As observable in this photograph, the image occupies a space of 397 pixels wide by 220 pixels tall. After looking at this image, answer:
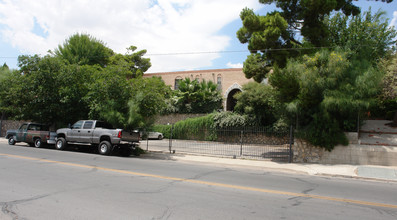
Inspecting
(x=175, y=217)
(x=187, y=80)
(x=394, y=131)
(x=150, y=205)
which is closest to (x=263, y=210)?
(x=175, y=217)

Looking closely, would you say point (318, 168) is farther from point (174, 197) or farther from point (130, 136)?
point (130, 136)

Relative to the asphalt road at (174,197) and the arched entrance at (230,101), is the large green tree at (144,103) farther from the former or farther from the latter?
the arched entrance at (230,101)

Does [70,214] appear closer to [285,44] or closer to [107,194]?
[107,194]

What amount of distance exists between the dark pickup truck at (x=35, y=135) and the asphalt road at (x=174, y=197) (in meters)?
8.94

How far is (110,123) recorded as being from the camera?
16094 millimetres

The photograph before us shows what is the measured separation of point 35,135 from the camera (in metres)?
18.2

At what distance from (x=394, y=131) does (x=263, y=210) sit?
14690 millimetres

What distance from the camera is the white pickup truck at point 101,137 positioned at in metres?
14.5

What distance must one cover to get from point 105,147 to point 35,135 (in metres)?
6.86

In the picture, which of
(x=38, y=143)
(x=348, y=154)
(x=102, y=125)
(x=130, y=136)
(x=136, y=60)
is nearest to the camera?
(x=348, y=154)

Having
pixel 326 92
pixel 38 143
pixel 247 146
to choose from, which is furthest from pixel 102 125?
pixel 326 92

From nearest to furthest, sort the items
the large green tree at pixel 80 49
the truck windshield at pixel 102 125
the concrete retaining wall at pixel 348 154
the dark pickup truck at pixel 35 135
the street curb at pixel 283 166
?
the street curb at pixel 283 166 → the concrete retaining wall at pixel 348 154 → the truck windshield at pixel 102 125 → the dark pickup truck at pixel 35 135 → the large green tree at pixel 80 49

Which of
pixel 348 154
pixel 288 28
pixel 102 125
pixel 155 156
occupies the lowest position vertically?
pixel 155 156

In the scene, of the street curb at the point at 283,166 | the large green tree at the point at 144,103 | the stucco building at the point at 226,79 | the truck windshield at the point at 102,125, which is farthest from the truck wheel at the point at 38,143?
the stucco building at the point at 226,79
